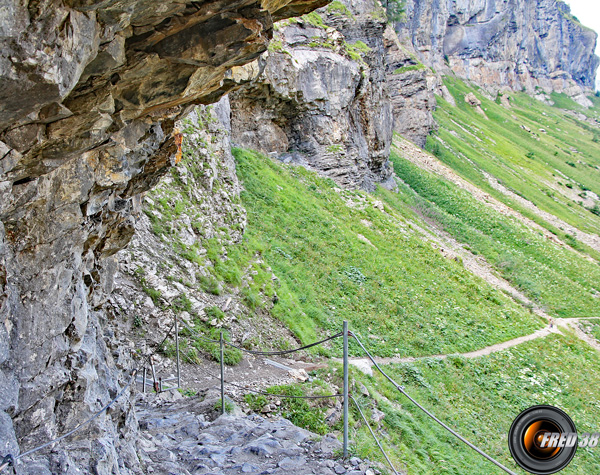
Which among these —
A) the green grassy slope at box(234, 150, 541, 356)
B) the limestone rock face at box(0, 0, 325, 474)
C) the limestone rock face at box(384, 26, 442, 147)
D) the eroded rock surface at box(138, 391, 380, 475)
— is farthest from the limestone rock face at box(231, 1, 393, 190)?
the limestone rock face at box(0, 0, 325, 474)

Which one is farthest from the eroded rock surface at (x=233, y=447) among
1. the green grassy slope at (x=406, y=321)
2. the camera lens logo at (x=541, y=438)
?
the camera lens logo at (x=541, y=438)

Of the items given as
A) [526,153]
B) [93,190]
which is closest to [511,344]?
[93,190]

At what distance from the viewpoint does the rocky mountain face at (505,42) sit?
108m

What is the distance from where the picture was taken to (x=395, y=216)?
3197 cm

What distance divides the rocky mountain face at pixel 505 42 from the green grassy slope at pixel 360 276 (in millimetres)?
67751

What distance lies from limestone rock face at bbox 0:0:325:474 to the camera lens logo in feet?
15.5

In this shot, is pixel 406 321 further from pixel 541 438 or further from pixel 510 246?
pixel 510 246

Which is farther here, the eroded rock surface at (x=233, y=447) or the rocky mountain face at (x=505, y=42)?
the rocky mountain face at (x=505, y=42)

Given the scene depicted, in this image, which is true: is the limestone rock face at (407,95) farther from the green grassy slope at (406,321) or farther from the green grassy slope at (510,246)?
the green grassy slope at (406,321)

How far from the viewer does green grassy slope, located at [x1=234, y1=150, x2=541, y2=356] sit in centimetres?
1798

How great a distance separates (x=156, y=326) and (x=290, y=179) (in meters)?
17.7

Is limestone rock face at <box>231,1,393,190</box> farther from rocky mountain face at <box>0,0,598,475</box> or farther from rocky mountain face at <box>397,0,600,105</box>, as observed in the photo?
rocky mountain face at <box>397,0,600,105</box>

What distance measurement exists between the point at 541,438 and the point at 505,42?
508ft

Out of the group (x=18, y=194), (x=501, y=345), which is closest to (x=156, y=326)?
(x=18, y=194)
